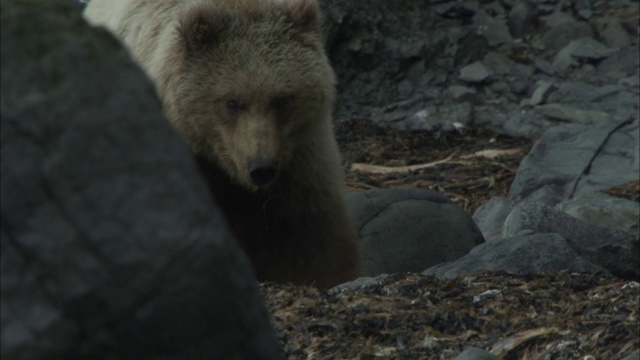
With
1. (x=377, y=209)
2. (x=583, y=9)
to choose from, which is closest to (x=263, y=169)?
(x=377, y=209)

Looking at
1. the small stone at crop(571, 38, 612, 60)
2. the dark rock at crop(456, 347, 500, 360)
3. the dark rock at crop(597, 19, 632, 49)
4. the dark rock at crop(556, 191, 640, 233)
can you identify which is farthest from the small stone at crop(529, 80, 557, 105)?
the dark rock at crop(456, 347, 500, 360)

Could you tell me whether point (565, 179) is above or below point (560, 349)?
below

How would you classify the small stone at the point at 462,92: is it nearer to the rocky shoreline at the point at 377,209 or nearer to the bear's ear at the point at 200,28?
the rocky shoreline at the point at 377,209

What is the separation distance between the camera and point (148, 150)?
1.96 metres

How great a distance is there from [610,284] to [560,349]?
1234 millimetres

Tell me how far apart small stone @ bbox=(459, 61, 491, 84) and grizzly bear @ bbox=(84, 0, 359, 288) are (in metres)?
4.53

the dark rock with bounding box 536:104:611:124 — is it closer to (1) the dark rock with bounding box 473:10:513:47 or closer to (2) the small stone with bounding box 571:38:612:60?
(2) the small stone with bounding box 571:38:612:60

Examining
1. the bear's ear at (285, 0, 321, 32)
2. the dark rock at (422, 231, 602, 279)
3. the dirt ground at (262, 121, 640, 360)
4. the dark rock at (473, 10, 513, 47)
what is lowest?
the dark rock at (473, 10, 513, 47)

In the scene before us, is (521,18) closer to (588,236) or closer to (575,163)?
(575,163)

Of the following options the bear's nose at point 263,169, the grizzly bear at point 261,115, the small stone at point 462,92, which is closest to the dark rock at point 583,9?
the small stone at point 462,92

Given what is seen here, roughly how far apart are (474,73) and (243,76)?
517 cm

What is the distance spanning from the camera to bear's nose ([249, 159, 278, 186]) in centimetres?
592

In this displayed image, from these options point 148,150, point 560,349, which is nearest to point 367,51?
point 560,349

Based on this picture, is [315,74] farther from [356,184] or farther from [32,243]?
[32,243]
